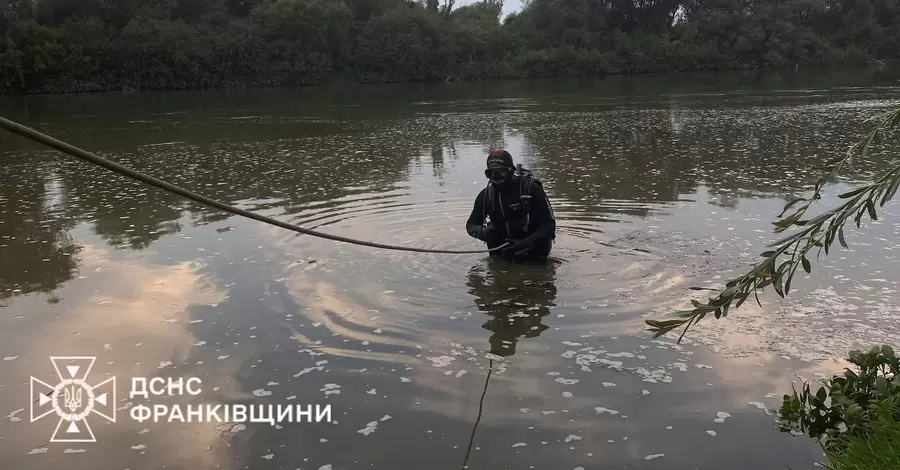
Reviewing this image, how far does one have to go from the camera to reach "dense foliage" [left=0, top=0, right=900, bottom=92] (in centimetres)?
4931

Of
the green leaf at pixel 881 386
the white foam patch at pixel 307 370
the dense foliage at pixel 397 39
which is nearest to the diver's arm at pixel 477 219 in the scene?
the white foam patch at pixel 307 370

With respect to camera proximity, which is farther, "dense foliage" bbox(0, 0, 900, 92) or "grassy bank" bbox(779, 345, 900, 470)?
"dense foliage" bbox(0, 0, 900, 92)

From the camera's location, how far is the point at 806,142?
1631cm

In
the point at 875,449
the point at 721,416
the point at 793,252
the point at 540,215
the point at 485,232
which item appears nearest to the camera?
the point at 793,252

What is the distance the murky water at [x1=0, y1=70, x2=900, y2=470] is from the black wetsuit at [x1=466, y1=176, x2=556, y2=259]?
35cm

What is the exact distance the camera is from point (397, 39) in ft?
193

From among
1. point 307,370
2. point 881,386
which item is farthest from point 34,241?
point 881,386

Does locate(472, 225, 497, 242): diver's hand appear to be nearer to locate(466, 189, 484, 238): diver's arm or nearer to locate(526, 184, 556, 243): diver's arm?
locate(466, 189, 484, 238): diver's arm

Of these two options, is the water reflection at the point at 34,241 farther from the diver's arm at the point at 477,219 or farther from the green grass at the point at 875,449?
the green grass at the point at 875,449

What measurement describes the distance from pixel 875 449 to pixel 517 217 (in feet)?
14.5

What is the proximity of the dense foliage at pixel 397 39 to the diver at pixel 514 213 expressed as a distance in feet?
154

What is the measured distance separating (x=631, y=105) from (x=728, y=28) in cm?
4273

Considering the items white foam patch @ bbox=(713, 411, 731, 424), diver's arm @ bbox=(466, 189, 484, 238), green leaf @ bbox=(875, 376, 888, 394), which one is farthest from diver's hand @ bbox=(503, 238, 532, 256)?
green leaf @ bbox=(875, 376, 888, 394)

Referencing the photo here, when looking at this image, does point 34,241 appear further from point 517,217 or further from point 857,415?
point 857,415
